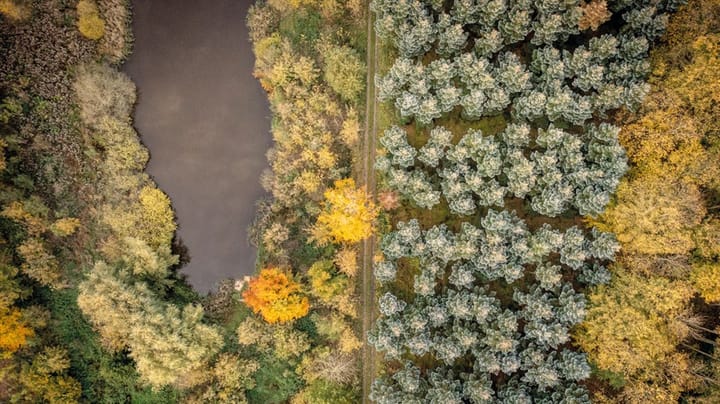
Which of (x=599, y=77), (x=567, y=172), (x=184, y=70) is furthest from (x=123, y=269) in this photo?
(x=599, y=77)

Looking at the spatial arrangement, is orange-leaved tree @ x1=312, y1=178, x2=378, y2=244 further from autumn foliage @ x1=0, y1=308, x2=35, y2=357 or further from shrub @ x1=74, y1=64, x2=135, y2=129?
autumn foliage @ x1=0, y1=308, x2=35, y2=357

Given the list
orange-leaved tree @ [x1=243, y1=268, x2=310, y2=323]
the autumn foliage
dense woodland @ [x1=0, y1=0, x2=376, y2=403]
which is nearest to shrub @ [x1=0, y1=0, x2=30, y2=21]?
dense woodland @ [x1=0, y1=0, x2=376, y2=403]

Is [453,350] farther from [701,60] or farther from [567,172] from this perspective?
[701,60]

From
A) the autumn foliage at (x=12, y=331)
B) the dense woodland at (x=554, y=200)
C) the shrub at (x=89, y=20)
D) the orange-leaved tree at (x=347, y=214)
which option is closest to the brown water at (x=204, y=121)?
the shrub at (x=89, y=20)

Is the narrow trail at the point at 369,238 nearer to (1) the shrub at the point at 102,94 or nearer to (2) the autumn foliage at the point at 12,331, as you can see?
(1) the shrub at the point at 102,94

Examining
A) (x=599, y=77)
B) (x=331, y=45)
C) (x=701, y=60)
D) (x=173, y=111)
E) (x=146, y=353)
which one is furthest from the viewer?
(x=173, y=111)

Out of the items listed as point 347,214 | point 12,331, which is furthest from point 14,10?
point 347,214

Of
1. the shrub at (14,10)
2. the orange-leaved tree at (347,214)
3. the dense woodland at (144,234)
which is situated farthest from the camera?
the shrub at (14,10)
